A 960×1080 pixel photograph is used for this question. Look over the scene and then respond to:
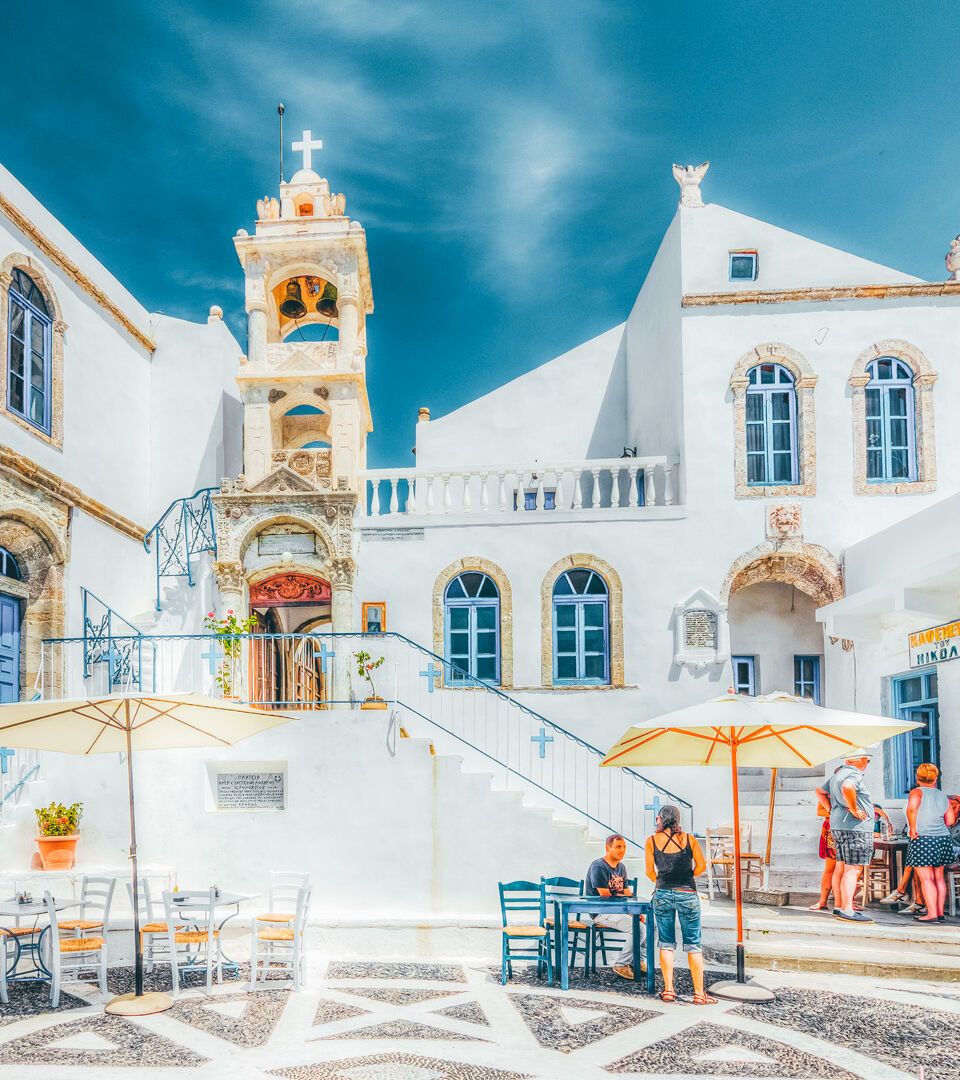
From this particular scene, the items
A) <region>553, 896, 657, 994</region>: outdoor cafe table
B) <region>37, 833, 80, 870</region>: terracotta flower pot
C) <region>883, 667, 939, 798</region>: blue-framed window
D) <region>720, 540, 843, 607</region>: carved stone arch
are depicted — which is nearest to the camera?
<region>553, 896, 657, 994</region>: outdoor cafe table

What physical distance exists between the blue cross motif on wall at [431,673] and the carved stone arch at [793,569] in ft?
13.2

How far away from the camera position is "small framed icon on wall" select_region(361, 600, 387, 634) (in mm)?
15016

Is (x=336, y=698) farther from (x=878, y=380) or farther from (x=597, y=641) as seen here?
(x=878, y=380)

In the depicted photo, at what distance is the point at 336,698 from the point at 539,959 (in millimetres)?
5175

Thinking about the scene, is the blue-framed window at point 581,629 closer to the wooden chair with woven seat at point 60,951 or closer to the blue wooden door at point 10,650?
the blue wooden door at point 10,650

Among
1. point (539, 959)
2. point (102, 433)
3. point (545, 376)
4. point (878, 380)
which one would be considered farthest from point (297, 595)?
point (878, 380)

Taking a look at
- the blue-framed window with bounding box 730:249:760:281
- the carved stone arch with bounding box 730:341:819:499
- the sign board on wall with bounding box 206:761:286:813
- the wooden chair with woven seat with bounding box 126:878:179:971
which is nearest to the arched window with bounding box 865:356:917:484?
the carved stone arch with bounding box 730:341:819:499

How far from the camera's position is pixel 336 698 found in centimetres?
1346

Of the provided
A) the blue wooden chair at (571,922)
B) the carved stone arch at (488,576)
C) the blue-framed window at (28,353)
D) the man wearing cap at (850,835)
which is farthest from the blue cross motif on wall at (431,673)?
the blue-framed window at (28,353)

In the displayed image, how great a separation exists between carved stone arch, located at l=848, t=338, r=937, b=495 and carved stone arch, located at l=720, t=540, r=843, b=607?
42.5 inches

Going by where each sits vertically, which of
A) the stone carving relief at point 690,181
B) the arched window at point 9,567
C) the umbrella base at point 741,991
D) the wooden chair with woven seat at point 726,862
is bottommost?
the umbrella base at point 741,991

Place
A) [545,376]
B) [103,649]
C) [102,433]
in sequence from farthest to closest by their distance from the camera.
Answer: [545,376]
[102,433]
[103,649]

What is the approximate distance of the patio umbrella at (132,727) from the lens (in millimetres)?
8180

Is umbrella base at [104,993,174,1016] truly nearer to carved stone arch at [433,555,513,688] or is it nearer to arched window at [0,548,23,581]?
arched window at [0,548,23,581]
